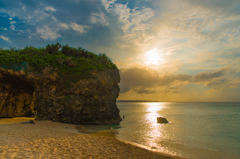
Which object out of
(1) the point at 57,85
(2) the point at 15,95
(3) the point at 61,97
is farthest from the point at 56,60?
(2) the point at 15,95

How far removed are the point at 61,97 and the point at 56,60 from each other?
5.64m

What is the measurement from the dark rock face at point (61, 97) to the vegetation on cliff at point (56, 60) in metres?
0.93

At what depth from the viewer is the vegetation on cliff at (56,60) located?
58.9 ft

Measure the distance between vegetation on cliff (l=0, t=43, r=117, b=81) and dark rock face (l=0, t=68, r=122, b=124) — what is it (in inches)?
36.5

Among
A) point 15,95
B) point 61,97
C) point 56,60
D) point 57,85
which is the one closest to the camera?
point 61,97

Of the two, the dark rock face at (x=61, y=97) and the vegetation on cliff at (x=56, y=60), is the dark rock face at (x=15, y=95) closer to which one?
the dark rock face at (x=61, y=97)

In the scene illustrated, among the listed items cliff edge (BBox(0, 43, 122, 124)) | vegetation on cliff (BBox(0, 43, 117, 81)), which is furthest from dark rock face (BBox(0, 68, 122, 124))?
vegetation on cliff (BBox(0, 43, 117, 81))

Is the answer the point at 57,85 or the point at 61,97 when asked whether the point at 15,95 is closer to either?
the point at 57,85

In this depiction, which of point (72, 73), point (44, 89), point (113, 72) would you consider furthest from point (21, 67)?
point (113, 72)

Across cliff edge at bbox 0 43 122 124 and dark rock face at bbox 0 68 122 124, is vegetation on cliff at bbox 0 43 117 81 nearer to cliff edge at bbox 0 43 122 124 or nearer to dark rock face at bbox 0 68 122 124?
cliff edge at bbox 0 43 122 124

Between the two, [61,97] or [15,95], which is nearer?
[61,97]

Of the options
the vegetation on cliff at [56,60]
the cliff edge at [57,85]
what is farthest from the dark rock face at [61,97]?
the vegetation on cliff at [56,60]

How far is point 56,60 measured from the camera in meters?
20.0

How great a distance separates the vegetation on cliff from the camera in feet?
58.9
